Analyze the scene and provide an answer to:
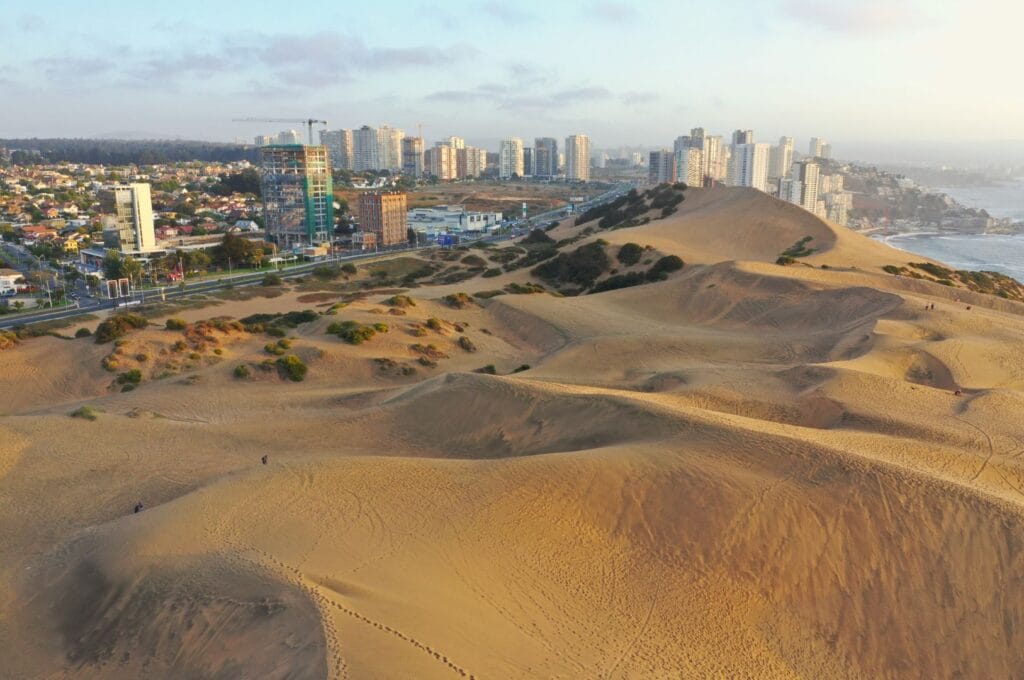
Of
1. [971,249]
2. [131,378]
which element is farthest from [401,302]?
[971,249]

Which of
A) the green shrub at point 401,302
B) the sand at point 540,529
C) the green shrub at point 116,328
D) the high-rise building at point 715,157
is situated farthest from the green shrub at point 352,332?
the high-rise building at point 715,157

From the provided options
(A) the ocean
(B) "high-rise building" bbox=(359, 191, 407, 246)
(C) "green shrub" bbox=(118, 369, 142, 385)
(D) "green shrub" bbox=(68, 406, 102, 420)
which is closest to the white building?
(B) "high-rise building" bbox=(359, 191, 407, 246)

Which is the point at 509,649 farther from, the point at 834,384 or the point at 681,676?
the point at 834,384

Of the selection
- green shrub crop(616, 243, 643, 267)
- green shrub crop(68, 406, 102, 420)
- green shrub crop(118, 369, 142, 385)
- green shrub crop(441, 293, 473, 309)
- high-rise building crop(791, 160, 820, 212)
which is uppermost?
high-rise building crop(791, 160, 820, 212)

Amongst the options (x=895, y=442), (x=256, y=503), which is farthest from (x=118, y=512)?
(x=895, y=442)

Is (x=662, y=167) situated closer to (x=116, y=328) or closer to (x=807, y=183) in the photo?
(x=807, y=183)

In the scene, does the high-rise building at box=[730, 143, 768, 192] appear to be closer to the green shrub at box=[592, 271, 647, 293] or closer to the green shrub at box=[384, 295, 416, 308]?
the green shrub at box=[592, 271, 647, 293]

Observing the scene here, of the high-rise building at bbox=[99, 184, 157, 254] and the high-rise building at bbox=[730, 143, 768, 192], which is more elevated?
the high-rise building at bbox=[730, 143, 768, 192]
